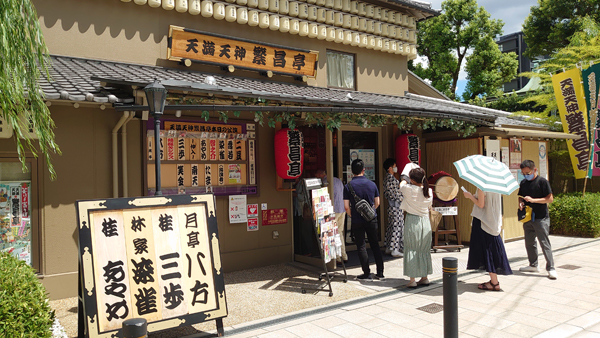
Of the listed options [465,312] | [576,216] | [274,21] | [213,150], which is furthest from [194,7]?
[576,216]

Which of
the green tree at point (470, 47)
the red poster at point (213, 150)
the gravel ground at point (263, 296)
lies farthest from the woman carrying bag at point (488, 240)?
the green tree at point (470, 47)

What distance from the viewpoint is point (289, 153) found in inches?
332

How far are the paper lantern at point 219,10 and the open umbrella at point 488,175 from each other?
18.3 ft

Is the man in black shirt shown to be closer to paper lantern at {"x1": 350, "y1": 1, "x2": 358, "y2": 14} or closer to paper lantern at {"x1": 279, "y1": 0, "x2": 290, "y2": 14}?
paper lantern at {"x1": 350, "y1": 1, "x2": 358, "y2": 14}

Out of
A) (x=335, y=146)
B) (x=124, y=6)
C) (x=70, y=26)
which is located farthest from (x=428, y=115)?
(x=70, y=26)

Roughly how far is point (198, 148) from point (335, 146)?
11.1 ft

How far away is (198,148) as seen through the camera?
26.4ft

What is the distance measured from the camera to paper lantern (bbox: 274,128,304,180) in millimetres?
8438

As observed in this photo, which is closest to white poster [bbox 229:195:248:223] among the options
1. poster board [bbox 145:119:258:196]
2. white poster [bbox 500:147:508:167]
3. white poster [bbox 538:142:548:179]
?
poster board [bbox 145:119:258:196]

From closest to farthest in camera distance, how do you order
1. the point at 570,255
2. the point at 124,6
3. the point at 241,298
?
1. the point at 241,298
2. the point at 124,6
3. the point at 570,255

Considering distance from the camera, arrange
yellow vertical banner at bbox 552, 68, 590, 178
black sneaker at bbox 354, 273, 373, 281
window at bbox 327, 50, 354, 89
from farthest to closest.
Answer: yellow vertical banner at bbox 552, 68, 590, 178 < window at bbox 327, 50, 354, 89 < black sneaker at bbox 354, 273, 373, 281

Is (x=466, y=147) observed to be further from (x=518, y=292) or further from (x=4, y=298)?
(x=4, y=298)

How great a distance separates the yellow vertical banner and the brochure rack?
28.0 ft

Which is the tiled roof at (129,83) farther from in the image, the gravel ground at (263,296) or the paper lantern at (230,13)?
the gravel ground at (263,296)
